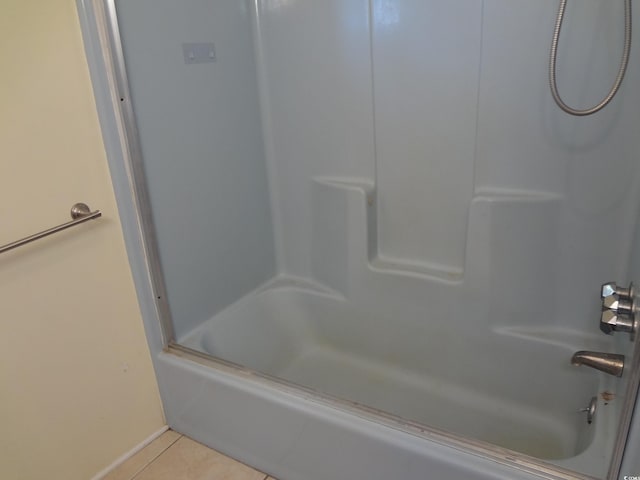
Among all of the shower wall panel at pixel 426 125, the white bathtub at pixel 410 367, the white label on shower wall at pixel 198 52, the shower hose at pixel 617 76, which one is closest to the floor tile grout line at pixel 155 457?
the white bathtub at pixel 410 367

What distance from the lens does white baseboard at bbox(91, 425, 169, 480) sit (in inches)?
60.3

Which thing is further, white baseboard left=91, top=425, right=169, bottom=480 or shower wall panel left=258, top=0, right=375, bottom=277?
shower wall panel left=258, top=0, right=375, bottom=277

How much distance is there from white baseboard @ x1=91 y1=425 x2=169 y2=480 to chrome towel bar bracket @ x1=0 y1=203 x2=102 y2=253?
79 centimetres

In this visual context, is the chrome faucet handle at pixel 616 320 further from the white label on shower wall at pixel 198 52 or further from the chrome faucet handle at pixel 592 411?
the white label on shower wall at pixel 198 52

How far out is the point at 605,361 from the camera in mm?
1068

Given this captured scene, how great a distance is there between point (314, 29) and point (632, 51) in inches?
37.8

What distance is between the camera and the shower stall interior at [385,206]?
1.36 metres

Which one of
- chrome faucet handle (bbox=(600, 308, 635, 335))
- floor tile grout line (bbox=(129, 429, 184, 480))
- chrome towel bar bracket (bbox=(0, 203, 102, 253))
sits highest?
chrome towel bar bracket (bbox=(0, 203, 102, 253))

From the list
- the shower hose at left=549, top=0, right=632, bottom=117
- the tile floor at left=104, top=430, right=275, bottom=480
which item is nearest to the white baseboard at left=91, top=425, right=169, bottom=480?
the tile floor at left=104, top=430, right=275, bottom=480

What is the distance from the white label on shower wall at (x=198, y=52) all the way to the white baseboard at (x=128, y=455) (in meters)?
1.23

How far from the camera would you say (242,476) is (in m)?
1.50

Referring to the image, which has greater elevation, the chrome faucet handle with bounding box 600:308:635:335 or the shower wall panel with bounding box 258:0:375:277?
the shower wall panel with bounding box 258:0:375:277

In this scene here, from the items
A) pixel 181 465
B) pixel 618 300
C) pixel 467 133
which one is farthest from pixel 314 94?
pixel 181 465

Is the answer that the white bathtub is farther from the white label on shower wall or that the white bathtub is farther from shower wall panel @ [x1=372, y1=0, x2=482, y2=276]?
the white label on shower wall
